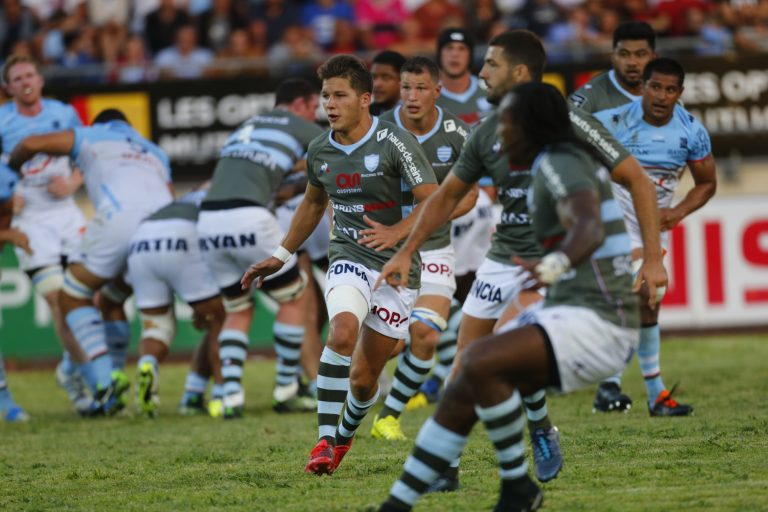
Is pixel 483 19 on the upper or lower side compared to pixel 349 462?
upper

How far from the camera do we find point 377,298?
7.96m

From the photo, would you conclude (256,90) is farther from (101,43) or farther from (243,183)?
(243,183)

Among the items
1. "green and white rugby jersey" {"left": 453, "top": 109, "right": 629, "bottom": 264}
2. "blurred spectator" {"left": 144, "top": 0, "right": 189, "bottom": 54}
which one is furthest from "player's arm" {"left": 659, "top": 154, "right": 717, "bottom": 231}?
"blurred spectator" {"left": 144, "top": 0, "right": 189, "bottom": 54}

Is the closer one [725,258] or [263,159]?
[263,159]

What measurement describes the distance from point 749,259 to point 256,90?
23.6 feet

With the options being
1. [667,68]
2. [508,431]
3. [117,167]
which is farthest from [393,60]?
[508,431]

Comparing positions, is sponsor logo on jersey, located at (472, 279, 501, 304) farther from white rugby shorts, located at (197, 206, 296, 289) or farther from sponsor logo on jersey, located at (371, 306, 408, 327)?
white rugby shorts, located at (197, 206, 296, 289)

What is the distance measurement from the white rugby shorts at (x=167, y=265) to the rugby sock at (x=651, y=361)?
414 cm

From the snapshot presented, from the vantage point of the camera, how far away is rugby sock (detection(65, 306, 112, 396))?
40.5 feet

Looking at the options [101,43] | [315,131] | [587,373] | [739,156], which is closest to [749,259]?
[739,156]

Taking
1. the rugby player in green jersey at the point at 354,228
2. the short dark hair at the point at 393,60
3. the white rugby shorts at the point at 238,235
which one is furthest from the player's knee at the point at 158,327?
the rugby player in green jersey at the point at 354,228

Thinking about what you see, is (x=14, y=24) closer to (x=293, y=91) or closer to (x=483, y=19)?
(x=483, y=19)

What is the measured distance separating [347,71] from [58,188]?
21.0ft

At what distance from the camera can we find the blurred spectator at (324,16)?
18688 millimetres
